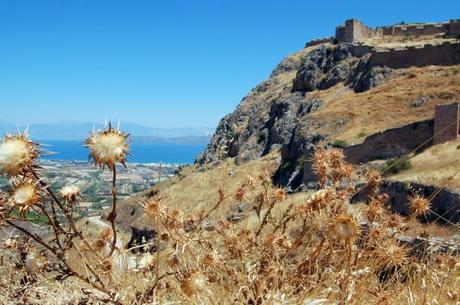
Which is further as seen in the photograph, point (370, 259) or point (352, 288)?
point (370, 259)

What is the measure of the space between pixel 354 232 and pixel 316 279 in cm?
88

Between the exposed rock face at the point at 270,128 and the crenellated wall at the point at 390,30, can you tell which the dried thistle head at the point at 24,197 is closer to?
the exposed rock face at the point at 270,128

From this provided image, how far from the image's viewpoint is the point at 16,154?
256 centimetres

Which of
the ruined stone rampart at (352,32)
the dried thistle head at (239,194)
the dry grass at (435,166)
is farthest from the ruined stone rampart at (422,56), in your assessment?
the dried thistle head at (239,194)

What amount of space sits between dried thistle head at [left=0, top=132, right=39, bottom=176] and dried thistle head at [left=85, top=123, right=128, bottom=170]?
10.3 inches

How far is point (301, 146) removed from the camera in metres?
42.1

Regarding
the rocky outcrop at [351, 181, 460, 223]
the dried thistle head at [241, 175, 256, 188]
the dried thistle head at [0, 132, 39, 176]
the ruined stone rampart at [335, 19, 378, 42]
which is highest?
the ruined stone rampart at [335, 19, 378, 42]

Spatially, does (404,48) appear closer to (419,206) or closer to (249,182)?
(249,182)

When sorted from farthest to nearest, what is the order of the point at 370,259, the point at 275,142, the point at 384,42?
the point at 384,42
the point at 275,142
the point at 370,259

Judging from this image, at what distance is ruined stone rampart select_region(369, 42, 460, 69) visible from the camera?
47.2 m

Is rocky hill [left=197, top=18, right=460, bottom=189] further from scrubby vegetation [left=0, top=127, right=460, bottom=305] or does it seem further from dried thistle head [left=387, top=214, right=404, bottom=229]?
scrubby vegetation [left=0, top=127, right=460, bottom=305]

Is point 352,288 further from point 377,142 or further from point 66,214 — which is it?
point 377,142

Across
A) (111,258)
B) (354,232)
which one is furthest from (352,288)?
(111,258)

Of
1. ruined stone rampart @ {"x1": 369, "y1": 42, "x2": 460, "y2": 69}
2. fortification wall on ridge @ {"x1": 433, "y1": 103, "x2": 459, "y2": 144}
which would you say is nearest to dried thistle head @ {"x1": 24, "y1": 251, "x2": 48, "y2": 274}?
fortification wall on ridge @ {"x1": 433, "y1": 103, "x2": 459, "y2": 144}
